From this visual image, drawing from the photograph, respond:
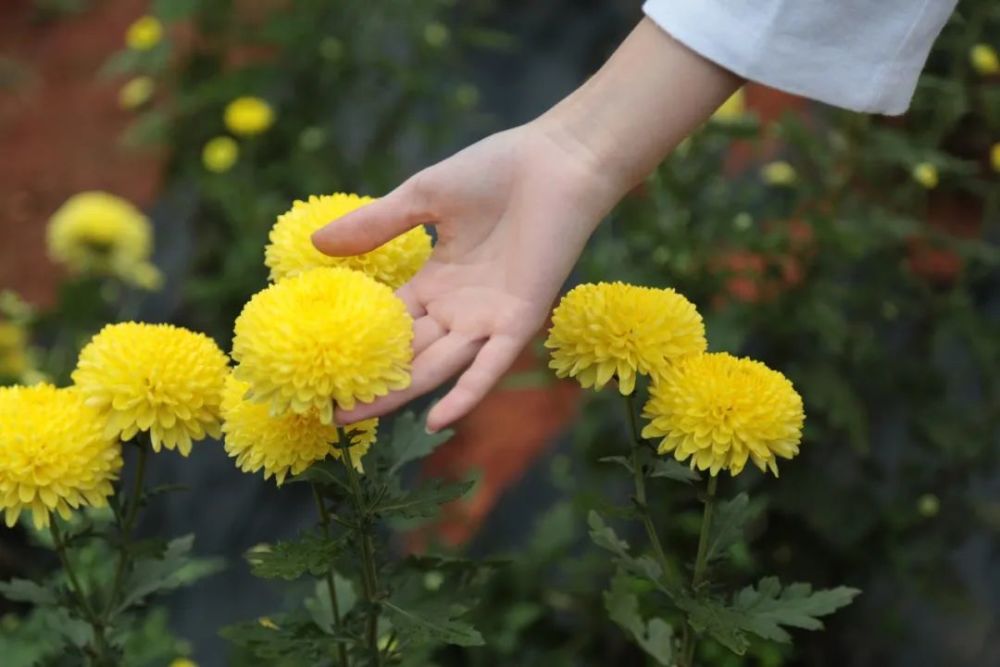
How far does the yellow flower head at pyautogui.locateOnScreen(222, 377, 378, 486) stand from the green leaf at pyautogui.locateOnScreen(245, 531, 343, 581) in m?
0.06

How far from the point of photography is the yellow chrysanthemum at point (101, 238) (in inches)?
97.3

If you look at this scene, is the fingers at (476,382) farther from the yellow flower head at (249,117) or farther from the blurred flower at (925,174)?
the yellow flower head at (249,117)

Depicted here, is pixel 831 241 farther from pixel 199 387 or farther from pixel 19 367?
pixel 19 367

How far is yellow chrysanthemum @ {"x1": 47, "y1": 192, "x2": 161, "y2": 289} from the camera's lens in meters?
2.47

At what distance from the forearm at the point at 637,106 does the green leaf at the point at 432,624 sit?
0.43 m

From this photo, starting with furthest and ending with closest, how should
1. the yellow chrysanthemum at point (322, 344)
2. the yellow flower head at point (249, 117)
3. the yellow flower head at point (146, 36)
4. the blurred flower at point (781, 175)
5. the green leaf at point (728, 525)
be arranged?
1. the yellow flower head at point (146, 36)
2. the yellow flower head at point (249, 117)
3. the blurred flower at point (781, 175)
4. the green leaf at point (728, 525)
5. the yellow chrysanthemum at point (322, 344)

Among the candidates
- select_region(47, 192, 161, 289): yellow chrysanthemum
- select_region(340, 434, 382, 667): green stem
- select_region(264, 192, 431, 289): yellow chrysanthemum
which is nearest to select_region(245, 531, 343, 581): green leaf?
select_region(340, 434, 382, 667): green stem

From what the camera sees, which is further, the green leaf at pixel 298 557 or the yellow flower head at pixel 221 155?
the yellow flower head at pixel 221 155

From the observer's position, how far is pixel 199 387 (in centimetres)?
104

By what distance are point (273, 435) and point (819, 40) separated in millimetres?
667

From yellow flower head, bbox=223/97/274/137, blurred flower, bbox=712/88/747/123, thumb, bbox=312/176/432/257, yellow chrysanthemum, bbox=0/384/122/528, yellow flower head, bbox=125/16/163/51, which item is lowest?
blurred flower, bbox=712/88/747/123

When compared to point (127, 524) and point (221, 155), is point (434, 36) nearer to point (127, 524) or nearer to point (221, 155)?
point (221, 155)

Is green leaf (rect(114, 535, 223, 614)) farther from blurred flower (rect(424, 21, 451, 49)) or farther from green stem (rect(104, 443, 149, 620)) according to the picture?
blurred flower (rect(424, 21, 451, 49))

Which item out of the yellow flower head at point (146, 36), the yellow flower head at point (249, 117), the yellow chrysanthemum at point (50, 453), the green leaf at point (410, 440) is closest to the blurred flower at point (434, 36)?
the yellow flower head at point (249, 117)
